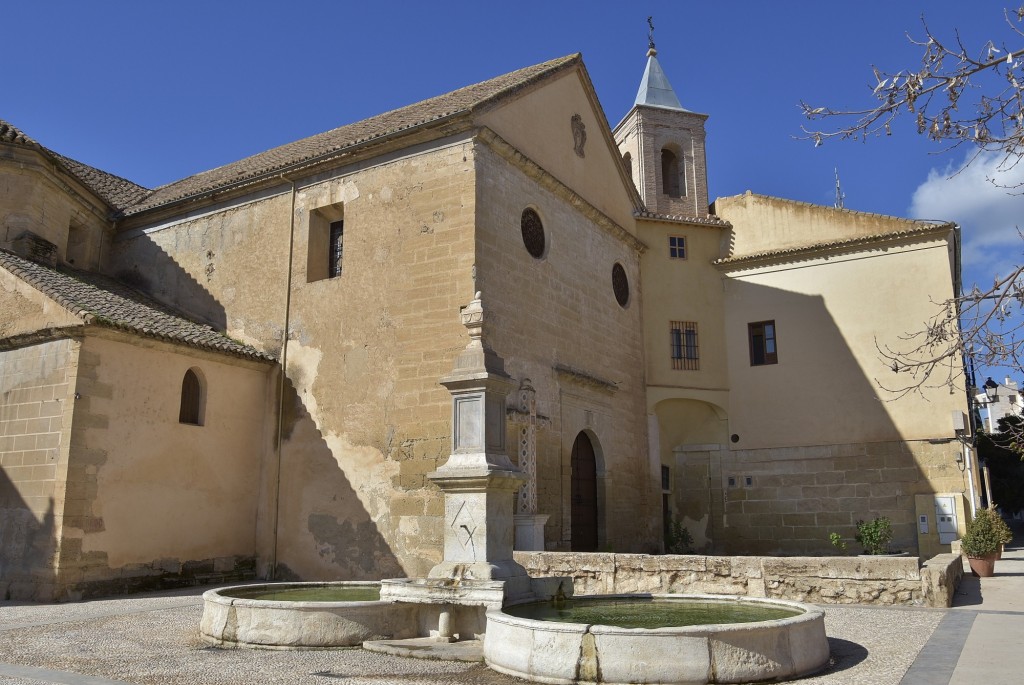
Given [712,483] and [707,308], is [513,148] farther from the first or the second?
[712,483]

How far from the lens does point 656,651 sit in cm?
562

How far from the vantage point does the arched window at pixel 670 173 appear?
74.7ft

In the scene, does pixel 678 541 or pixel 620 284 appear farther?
pixel 620 284

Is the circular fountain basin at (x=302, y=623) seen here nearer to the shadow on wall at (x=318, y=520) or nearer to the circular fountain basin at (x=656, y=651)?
the circular fountain basin at (x=656, y=651)

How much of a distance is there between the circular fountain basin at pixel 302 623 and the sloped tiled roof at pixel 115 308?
6.35 meters

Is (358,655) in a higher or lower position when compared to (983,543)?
lower

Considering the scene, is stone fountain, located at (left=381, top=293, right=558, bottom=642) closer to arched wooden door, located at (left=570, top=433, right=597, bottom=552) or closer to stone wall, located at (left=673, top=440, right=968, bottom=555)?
arched wooden door, located at (left=570, top=433, right=597, bottom=552)

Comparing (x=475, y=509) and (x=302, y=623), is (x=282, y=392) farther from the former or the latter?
(x=475, y=509)

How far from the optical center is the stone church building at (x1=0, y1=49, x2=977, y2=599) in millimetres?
12828

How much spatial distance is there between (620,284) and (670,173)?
571 cm

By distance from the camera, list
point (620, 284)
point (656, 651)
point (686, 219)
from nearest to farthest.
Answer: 1. point (656, 651)
2. point (620, 284)
3. point (686, 219)

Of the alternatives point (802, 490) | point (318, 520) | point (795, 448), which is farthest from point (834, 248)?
point (318, 520)

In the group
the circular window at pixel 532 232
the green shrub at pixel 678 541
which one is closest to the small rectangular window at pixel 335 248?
the circular window at pixel 532 232

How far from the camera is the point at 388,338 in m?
13.9
